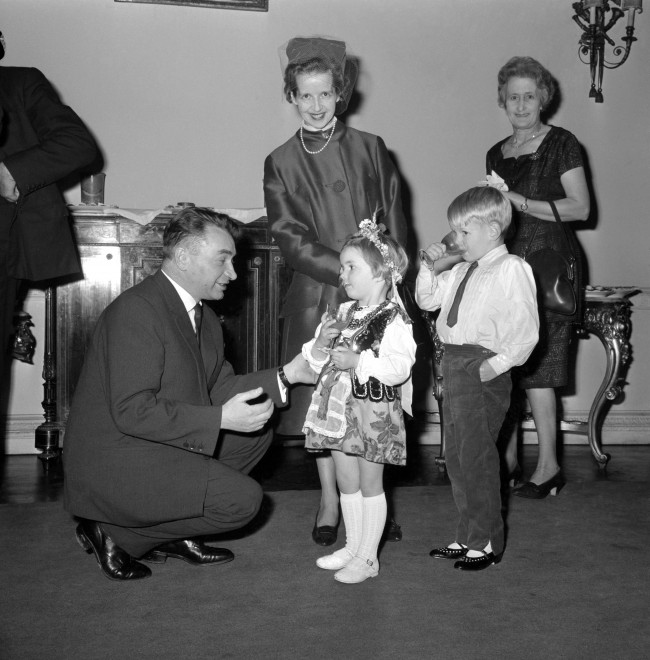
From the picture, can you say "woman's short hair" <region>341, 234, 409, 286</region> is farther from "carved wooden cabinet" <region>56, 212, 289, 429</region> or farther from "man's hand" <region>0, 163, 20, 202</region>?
"carved wooden cabinet" <region>56, 212, 289, 429</region>

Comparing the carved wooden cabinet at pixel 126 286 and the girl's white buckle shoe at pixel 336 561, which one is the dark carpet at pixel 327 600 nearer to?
the girl's white buckle shoe at pixel 336 561

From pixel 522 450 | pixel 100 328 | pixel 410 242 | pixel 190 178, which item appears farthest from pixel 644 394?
pixel 100 328

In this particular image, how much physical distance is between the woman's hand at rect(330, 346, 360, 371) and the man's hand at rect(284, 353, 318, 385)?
11.1 inches

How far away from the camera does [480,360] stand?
261 cm

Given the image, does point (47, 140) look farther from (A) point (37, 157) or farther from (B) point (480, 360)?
(B) point (480, 360)

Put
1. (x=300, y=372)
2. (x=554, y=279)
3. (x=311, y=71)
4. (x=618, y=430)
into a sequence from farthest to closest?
(x=618, y=430) < (x=554, y=279) < (x=311, y=71) < (x=300, y=372)

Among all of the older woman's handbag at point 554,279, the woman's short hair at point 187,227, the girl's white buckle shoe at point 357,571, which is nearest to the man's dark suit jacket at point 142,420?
the woman's short hair at point 187,227

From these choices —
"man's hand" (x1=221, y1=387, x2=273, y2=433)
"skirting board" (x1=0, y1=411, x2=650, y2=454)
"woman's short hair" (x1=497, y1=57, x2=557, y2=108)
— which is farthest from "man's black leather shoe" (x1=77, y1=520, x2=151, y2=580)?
"woman's short hair" (x1=497, y1=57, x2=557, y2=108)

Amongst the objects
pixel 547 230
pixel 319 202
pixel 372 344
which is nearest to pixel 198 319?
pixel 372 344

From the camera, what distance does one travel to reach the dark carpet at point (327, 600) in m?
2.06

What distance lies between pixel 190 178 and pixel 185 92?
0.44 m

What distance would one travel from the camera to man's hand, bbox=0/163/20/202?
2955mm

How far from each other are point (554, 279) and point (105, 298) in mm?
2021

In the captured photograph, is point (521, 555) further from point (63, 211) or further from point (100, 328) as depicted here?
point (63, 211)
